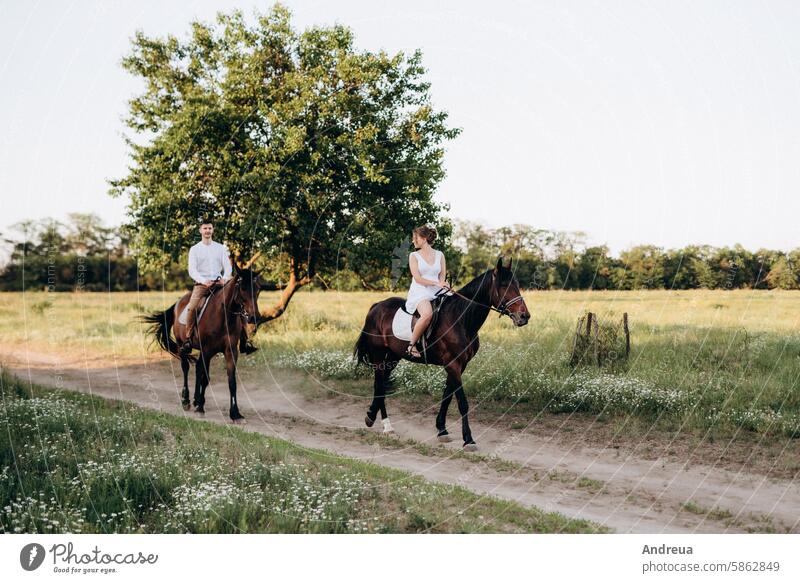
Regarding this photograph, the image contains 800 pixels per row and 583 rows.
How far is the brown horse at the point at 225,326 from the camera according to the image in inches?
497

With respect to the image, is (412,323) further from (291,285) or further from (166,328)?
(291,285)

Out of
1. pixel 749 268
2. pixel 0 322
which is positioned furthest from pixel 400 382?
pixel 0 322

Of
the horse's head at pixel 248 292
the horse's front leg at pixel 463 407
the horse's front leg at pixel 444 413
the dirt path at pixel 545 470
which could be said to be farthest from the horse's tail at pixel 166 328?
the horse's front leg at pixel 463 407

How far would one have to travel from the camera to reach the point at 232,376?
13.7 meters

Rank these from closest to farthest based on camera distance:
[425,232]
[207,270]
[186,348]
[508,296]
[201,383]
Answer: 1. [508,296]
2. [425,232]
3. [207,270]
4. [201,383]
5. [186,348]

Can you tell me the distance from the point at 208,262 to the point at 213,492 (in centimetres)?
665

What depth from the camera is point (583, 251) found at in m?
14.1

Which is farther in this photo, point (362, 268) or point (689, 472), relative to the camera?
point (362, 268)
